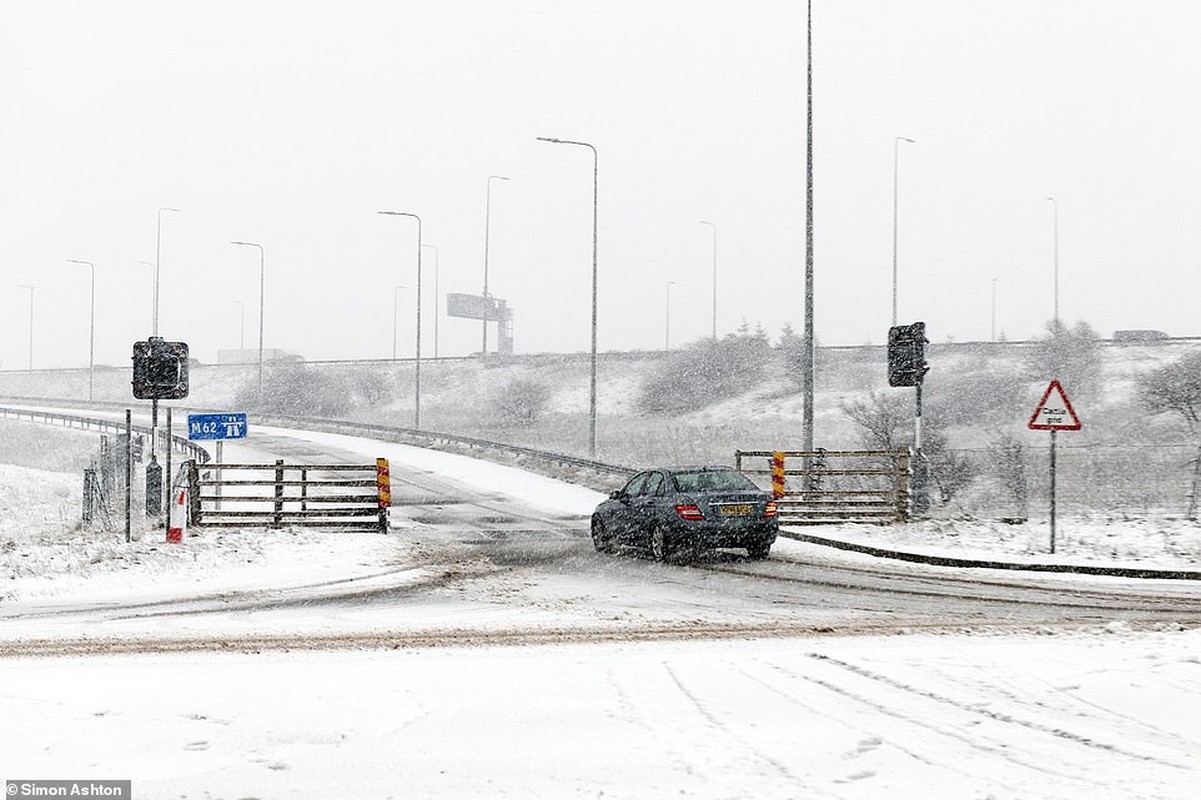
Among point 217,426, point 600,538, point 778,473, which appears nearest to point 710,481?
point 600,538

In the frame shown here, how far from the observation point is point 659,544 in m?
17.3

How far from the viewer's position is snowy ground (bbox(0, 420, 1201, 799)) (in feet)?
17.8

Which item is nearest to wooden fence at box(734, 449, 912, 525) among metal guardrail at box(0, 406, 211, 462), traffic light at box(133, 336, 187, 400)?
traffic light at box(133, 336, 187, 400)

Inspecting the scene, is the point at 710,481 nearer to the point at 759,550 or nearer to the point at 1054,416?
the point at 759,550

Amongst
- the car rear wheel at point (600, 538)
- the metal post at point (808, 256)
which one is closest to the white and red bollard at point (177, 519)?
the car rear wheel at point (600, 538)

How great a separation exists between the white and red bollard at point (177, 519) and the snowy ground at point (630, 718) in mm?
5897

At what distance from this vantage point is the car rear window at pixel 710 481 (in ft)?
56.8

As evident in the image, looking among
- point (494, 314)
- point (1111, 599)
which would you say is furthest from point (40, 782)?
point (494, 314)

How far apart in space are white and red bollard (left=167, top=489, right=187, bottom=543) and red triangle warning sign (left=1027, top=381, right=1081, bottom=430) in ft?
41.5

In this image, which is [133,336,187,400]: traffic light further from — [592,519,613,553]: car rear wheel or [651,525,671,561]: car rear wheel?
[651,525,671,561]: car rear wheel

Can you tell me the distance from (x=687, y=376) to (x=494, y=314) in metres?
44.5

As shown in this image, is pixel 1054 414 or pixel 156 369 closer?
pixel 1054 414

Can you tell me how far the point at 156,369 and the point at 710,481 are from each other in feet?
29.0

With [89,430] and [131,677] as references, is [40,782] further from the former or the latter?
[89,430]
